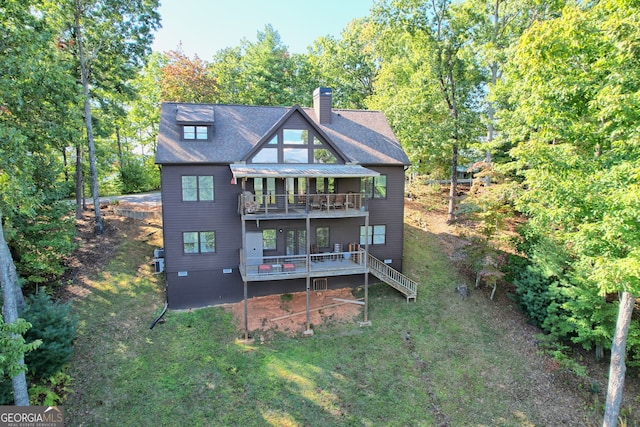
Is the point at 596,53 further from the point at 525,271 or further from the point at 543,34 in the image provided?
the point at 525,271

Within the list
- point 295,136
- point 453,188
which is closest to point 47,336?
point 295,136

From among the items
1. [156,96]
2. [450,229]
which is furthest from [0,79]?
[156,96]

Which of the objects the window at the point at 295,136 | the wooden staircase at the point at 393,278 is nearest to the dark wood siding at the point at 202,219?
the window at the point at 295,136

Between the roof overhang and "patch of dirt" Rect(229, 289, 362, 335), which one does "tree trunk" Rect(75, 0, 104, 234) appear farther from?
"patch of dirt" Rect(229, 289, 362, 335)

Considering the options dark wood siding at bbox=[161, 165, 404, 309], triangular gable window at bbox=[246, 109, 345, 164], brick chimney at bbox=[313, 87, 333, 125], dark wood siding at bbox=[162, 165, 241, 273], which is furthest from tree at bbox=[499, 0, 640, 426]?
dark wood siding at bbox=[162, 165, 241, 273]

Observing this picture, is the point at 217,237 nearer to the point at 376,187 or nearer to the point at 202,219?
the point at 202,219

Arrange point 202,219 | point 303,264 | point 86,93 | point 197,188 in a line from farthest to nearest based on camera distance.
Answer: point 86,93
point 303,264
point 202,219
point 197,188
